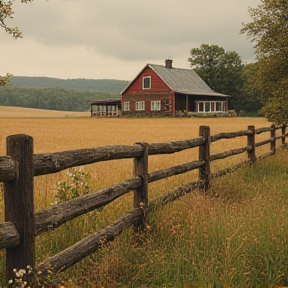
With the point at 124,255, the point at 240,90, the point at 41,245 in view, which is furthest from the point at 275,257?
the point at 240,90

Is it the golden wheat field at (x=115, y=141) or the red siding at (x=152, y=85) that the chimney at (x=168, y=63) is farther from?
the golden wheat field at (x=115, y=141)

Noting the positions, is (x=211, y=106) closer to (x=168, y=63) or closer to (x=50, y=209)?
(x=168, y=63)

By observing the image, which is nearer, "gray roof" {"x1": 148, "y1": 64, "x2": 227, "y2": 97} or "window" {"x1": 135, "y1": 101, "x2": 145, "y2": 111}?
"gray roof" {"x1": 148, "y1": 64, "x2": 227, "y2": 97}

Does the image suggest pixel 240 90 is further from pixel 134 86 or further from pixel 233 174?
pixel 233 174

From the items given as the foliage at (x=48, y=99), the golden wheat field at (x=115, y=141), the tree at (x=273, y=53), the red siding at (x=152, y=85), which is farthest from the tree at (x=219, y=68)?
the foliage at (x=48, y=99)

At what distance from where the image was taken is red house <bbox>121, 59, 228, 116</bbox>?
52406 mm

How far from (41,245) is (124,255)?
0.86m

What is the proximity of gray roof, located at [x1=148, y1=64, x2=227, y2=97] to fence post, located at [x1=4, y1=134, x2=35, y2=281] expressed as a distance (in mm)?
48898

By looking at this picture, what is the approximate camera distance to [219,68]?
70.7 metres

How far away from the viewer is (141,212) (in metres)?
5.31

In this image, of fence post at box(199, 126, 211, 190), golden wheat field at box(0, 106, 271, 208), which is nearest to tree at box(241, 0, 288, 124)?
golden wheat field at box(0, 106, 271, 208)

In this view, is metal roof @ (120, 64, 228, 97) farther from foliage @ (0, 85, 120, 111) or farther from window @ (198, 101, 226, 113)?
foliage @ (0, 85, 120, 111)

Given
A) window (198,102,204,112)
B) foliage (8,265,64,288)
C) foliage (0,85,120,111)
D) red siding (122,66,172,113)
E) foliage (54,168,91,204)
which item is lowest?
foliage (8,265,64,288)

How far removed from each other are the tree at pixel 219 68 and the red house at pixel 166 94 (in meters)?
11.1
